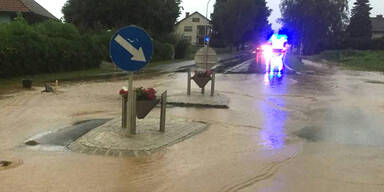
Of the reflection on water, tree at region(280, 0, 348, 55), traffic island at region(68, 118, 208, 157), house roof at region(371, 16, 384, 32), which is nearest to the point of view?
traffic island at region(68, 118, 208, 157)

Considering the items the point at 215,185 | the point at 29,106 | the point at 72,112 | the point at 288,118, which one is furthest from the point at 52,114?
the point at 215,185

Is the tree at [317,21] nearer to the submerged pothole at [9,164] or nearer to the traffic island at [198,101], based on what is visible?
the traffic island at [198,101]

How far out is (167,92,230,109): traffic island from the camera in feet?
43.0

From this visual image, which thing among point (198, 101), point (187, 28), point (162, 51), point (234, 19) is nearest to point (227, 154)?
point (198, 101)

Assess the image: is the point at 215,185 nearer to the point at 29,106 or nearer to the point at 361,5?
the point at 29,106

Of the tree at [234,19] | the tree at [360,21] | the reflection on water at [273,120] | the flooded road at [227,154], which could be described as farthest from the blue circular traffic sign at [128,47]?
the tree at [234,19]

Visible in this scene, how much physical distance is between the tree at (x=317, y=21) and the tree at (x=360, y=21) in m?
1.78

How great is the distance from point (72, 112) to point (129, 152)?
5.19 meters

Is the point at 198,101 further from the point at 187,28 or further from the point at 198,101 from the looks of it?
the point at 187,28

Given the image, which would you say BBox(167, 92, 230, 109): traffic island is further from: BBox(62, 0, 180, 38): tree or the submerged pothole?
BBox(62, 0, 180, 38): tree

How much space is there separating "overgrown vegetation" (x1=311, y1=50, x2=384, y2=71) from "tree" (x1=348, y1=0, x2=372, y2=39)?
15.8 metres

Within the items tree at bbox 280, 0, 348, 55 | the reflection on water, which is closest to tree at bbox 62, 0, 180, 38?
the reflection on water

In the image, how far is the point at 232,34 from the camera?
8781 centimetres

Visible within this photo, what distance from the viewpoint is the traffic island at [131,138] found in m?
7.39
